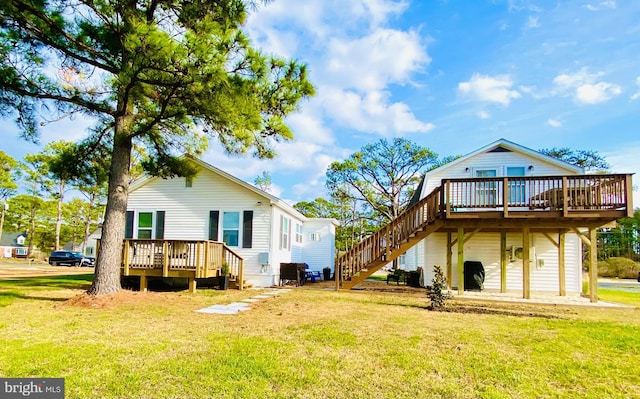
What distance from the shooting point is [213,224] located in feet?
44.5

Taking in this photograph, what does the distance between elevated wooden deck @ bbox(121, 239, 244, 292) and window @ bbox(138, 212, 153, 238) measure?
3.00 meters

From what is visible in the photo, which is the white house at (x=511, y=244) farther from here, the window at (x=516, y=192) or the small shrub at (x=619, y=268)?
the small shrub at (x=619, y=268)

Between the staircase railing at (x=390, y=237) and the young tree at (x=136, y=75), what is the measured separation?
422 centimetres

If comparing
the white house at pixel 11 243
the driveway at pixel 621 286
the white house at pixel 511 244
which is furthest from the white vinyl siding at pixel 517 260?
the white house at pixel 11 243

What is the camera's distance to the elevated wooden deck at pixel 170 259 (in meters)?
10.7

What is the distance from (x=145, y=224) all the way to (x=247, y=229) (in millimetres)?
4171

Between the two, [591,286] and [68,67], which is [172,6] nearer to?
[68,67]

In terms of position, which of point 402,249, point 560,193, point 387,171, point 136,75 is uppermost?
point 387,171

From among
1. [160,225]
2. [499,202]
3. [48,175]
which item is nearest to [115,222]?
[160,225]

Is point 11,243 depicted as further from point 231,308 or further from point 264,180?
point 231,308

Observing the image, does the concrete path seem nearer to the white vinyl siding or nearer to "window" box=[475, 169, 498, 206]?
"window" box=[475, 169, 498, 206]

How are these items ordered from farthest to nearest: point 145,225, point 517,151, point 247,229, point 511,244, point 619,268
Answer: point 619,268 < point 145,225 < point 517,151 < point 247,229 < point 511,244

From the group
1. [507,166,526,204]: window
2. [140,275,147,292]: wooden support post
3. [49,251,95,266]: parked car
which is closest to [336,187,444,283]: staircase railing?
[507,166,526,204]: window

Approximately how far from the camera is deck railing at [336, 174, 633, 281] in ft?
31.9
